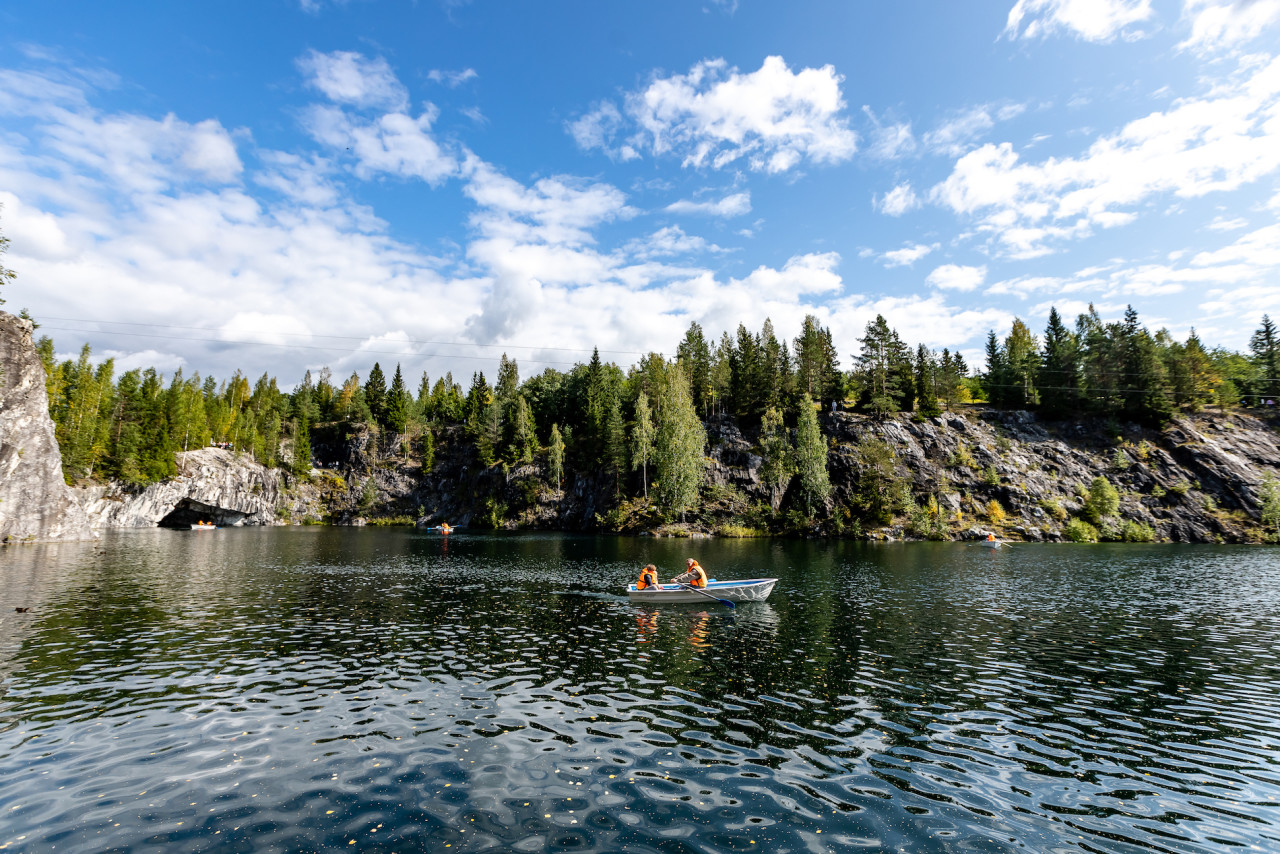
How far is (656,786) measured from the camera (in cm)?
1216

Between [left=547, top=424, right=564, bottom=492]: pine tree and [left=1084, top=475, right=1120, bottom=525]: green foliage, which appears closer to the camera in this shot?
[left=1084, top=475, right=1120, bottom=525]: green foliage

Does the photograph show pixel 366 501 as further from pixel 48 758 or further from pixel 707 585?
pixel 48 758

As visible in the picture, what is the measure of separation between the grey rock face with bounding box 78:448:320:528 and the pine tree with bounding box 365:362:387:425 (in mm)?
29888

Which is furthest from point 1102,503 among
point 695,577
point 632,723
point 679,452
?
point 632,723

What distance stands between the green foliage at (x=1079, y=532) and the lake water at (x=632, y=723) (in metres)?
58.3

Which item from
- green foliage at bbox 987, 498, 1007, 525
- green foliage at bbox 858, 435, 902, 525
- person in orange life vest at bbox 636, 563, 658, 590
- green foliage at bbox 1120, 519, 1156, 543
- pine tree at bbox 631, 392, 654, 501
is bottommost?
green foliage at bbox 1120, 519, 1156, 543

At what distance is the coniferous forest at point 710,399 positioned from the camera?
10131 centimetres

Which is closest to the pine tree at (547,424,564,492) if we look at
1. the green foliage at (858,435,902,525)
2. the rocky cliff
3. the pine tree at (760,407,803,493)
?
the pine tree at (760,407,803,493)

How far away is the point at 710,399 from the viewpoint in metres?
133

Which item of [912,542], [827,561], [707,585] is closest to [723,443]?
[912,542]

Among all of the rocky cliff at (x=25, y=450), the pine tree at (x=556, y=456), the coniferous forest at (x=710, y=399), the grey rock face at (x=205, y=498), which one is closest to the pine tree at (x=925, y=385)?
the coniferous forest at (x=710, y=399)

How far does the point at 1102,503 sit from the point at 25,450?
145 meters

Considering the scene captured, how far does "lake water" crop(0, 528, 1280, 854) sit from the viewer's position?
34.8 ft

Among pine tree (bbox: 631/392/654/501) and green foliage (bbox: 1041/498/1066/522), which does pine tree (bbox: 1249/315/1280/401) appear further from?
pine tree (bbox: 631/392/654/501)
